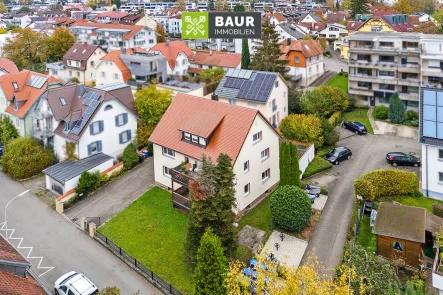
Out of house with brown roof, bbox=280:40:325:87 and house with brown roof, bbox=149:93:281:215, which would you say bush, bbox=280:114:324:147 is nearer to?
house with brown roof, bbox=149:93:281:215

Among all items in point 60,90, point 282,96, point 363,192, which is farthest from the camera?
point 282,96

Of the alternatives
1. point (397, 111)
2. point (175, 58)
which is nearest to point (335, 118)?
point (397, 111)

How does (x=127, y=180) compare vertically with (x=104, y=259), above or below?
above

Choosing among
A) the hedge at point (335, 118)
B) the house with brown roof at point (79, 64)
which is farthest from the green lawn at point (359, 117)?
the house with brown roof at point (79, 64)

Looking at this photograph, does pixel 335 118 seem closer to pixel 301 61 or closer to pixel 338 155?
pixel 338 155

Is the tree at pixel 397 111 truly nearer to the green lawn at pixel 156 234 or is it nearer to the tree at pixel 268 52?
the tree at pixel 268 52

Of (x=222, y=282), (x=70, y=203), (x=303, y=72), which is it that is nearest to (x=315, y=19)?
(x=303, y=72)

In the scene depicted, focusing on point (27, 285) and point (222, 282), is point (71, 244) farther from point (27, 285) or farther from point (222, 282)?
point (222, 282)
